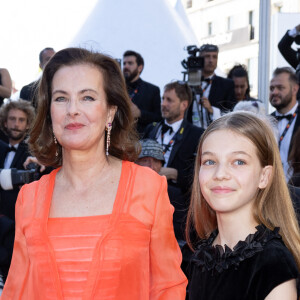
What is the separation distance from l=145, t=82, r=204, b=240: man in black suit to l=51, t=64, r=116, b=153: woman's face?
2.44 m

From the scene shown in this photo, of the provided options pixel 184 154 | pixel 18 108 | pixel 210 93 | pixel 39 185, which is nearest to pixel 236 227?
pixel 39 185

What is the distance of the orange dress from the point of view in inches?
80.6

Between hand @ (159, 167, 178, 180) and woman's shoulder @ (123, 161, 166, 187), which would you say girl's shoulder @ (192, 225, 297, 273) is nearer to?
woman's shoulder @ (123, 161, 166, 187)

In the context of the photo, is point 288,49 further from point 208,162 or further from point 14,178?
point 208,162

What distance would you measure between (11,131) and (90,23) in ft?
14.8

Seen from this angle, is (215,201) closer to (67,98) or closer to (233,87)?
(67,98)

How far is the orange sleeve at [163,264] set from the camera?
2.12 m

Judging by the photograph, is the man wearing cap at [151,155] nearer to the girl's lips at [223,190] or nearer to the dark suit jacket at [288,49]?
the dark suit jacket at [288,49]

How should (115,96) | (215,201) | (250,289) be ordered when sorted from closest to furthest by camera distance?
(250,289) → (215,201) → (115,96)

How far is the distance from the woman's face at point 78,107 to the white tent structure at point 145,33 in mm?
7625

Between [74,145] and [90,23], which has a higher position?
[90,23]

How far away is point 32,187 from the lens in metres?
2.34

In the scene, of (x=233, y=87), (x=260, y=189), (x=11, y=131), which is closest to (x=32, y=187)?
(x=260, y=189)

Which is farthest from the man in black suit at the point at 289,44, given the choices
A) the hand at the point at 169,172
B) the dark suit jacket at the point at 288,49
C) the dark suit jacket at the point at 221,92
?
the hand at the point at 169,172
